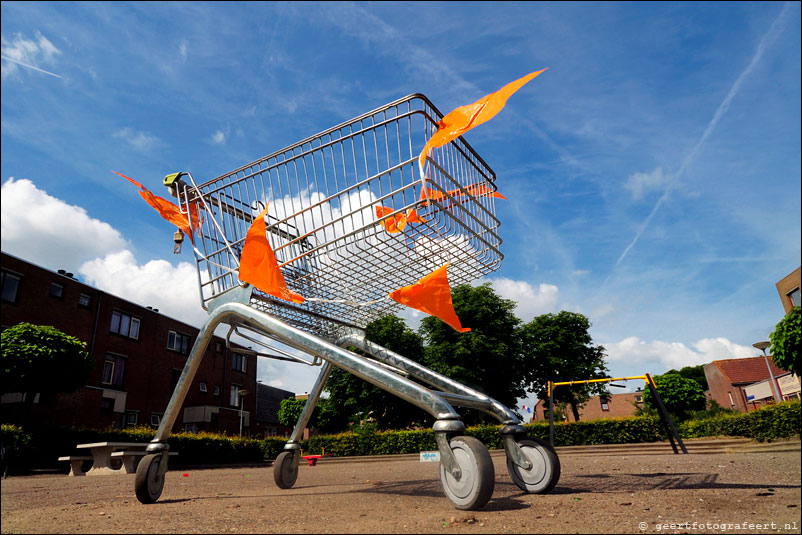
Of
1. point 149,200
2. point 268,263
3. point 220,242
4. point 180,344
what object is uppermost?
point 180,344

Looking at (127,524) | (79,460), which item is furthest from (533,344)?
(127,524)

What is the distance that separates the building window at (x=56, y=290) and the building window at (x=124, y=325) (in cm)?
326

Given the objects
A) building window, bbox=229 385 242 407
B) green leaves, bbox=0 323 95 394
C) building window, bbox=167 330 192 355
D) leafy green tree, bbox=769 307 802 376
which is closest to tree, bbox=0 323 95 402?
green leaves, bbox=0 323 95 394

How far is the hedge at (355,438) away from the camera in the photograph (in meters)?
11.3

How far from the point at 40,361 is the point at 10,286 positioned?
26.9 feet

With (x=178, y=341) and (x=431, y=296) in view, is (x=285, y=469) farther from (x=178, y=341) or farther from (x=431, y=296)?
(x=178, y=341)

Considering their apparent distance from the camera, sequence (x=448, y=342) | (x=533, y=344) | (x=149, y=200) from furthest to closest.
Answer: (x=533, y=344)
(x=448, y=342)
(x=149, y=200)

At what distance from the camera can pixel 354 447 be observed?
760 inches

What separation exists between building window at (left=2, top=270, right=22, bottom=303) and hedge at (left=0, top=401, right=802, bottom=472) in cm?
816

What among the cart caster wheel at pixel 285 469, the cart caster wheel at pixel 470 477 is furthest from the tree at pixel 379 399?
the cart caster wheel at pixel 470 477

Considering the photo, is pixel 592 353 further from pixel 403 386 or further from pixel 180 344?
pixel 403 386

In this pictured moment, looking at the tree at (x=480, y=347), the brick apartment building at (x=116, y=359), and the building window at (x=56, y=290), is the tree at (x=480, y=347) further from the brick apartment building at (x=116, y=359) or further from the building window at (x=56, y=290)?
the building window at (x=56, y=290)

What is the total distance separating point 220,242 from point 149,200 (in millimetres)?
686

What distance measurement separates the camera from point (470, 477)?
2.40 meters
